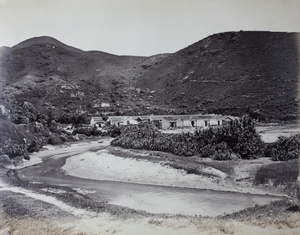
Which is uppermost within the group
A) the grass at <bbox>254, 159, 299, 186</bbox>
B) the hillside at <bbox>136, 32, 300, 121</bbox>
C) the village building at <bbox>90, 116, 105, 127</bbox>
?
the hillside at <bbox>136, 32, 300, 121</bbox>

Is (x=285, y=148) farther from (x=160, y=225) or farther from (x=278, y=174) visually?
(x=160, y=225)

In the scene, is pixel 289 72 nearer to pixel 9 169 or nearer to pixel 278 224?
pixel 278 224

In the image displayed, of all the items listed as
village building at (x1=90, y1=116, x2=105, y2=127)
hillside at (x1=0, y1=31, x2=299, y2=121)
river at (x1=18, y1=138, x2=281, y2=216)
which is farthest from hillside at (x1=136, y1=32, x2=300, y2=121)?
village building at (x1=90, y1=116, x2=105, y2=127)

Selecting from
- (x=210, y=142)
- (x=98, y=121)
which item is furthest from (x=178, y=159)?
(x=98, y=121)

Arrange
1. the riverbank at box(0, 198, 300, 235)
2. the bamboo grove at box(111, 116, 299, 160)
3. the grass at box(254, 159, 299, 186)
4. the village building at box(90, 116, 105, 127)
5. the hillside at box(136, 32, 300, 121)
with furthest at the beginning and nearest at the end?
the village building at box(90, 116, 105, 127) → the bamboo grove at box(111, 116, 299, 160) → the hillside at box(136, 32, 300, 121) → the grass at box(254, 159, 299, 186) → the riverbank at box(0, 198, 300, 235)

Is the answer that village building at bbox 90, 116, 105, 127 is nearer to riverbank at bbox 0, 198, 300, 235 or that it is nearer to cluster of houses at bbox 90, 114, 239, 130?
cluster of houses at bbox 90, 114, 239, 130

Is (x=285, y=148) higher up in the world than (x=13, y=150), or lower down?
higher up

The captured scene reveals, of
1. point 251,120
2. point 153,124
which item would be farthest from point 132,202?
point 153,124
